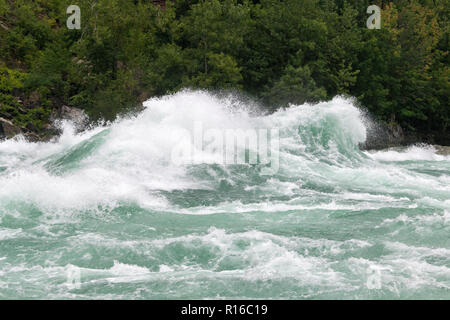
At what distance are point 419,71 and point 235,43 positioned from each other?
12879 millimetres

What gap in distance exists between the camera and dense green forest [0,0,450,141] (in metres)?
34.1

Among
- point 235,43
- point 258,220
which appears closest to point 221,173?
point 258,220

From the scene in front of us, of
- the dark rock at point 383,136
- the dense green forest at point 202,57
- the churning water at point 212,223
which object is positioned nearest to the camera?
the churning water at point 212,223

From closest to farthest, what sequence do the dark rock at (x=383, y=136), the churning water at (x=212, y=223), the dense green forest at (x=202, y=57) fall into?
the churning water at (x=212, y=223) → the dense green forest at (x=202, y=57) → the dark rock at (x=383, y=136)

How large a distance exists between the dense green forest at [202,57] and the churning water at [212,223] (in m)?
7.58

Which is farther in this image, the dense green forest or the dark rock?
the dark rock

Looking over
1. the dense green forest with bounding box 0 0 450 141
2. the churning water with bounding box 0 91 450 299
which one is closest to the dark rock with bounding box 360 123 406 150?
the dense green forest with bounding box 0 0 450 141

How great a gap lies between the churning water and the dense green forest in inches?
298

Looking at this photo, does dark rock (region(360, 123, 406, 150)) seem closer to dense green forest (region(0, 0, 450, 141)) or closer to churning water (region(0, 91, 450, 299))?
dense green forest (region(0, 0, 450, 141))

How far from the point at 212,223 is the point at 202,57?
19.7m

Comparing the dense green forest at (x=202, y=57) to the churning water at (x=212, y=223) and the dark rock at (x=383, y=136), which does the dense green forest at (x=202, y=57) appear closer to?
the dark rock at (x=383, y=136)

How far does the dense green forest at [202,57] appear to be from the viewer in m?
34.1

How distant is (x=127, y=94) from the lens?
34.1m

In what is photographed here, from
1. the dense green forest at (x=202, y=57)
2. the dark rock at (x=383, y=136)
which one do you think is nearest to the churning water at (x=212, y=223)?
the dense green forest at (x=202, y=57)
